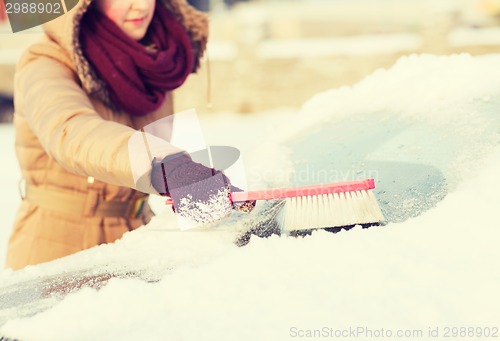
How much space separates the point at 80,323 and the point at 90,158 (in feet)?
2.17

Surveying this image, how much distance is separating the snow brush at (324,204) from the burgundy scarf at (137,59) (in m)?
0.86

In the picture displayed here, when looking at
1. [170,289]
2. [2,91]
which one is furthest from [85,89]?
[2,91]

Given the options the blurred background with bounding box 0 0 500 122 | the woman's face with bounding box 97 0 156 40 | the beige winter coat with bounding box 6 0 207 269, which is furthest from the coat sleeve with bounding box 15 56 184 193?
the blurred background with bounding box 0 0 500 122

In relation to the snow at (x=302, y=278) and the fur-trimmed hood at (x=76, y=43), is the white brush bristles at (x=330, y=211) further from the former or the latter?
the fur-trimmed hood at (x=76, y=43)

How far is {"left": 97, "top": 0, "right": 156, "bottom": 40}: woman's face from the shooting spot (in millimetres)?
2287

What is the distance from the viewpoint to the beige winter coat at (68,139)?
70.8 inches

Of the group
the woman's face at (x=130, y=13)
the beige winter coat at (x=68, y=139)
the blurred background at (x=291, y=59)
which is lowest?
the blurred background at (x=291, y=59)

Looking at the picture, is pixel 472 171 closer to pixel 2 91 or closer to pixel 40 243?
pixel 40 243

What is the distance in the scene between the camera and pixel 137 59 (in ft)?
7.59

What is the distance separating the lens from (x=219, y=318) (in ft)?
3.77

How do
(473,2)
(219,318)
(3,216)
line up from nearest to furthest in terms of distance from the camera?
(219,318) → (3,216) → (473,2)

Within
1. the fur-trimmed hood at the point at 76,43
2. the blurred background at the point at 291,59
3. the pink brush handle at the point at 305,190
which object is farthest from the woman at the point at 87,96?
the blurred background at the point at 291,59

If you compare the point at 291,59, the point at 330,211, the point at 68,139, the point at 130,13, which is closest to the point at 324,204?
the point at 330,211

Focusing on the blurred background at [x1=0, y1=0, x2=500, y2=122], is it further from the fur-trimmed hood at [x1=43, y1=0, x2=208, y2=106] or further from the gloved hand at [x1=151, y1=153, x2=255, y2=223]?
the gloved hand at [x1=151, y1=153, x2=255, y2=223]
